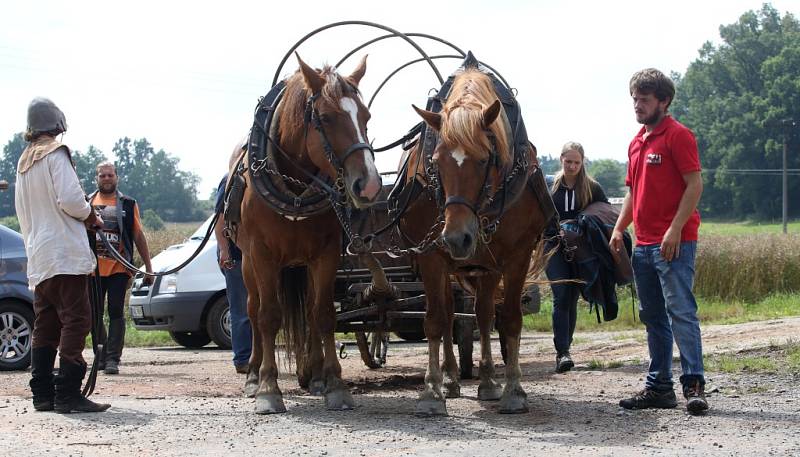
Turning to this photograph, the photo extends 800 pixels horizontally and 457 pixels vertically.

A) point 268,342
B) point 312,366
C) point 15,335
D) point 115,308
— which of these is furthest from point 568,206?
point 15,335

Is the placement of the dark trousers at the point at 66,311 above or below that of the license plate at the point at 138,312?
above

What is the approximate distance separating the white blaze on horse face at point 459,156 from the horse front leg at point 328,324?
1494 millimetres

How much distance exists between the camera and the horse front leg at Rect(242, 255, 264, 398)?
8164 millimetres

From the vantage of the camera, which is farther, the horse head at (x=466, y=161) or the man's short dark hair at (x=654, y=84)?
the man's short dark hair at (x=654, y=84)

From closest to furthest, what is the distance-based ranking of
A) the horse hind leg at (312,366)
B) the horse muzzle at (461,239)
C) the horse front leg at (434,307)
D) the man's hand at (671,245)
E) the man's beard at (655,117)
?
the horse muzzle at (461,239), the man's hand at (671,245), the man's beard at (655,117), the horse front leg at (434,307), the horse hind leg at (312,366)

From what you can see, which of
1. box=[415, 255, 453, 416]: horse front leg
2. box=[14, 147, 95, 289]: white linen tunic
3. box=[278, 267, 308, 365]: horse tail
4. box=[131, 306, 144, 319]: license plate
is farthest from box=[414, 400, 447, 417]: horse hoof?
box=[131, 306, 144, 319]: license plate

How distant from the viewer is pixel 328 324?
7812 millimetres

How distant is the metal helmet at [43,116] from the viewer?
7418mm

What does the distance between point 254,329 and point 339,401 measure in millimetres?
1128

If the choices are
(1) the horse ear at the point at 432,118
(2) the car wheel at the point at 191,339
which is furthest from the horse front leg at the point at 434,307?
(2) the car wheel at the point at 191,339

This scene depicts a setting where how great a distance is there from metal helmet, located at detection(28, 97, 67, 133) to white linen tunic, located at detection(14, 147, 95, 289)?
0.71 ft

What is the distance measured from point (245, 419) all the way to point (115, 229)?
4.54 m

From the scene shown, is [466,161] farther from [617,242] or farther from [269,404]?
[269,404]

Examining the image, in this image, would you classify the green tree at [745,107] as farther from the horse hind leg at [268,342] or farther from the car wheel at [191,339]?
the horse hind leg at [268,342]
